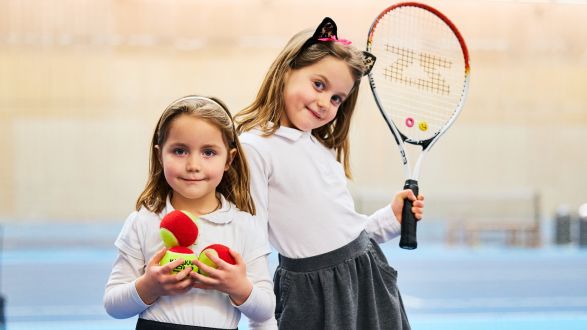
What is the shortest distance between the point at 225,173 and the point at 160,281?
29 centimetres

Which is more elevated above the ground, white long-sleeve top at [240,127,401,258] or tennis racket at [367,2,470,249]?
tennis racket at [367,2,470,249]

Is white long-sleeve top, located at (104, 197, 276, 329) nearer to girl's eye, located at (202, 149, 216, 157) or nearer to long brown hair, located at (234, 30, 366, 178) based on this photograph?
girl's eye, located at (202, 149, 216, 157)

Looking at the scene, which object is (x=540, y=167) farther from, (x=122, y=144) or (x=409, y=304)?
(x=409, y=304)

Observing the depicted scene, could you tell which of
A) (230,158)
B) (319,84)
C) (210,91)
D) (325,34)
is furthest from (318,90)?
(210,91)

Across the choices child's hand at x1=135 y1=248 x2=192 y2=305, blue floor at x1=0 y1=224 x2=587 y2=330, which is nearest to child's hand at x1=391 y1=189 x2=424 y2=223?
child's hand at x1=135 y1=248 x2=192 y2=305

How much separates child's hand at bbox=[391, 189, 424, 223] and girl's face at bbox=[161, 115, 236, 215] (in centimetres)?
52

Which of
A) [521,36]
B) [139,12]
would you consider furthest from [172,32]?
[521,36]

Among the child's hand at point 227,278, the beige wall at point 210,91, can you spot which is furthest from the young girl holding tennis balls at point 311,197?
→ the beige wall at point 210,91

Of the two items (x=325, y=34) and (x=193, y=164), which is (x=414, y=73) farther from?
(x=193, y=164)

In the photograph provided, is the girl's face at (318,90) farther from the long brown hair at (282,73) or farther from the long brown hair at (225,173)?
the long brown hair at (225,173)

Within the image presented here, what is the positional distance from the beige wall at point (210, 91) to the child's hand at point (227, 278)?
347 inches

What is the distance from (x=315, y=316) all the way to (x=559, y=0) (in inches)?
398

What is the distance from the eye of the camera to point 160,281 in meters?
1.29

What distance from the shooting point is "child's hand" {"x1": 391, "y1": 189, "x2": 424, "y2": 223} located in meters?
1.75
